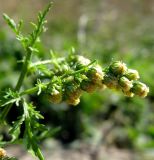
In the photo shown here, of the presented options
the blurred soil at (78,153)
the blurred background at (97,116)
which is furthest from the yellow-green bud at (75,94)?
the blurred soil at (78,153)

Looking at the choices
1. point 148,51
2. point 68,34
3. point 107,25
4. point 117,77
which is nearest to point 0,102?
point 117,77

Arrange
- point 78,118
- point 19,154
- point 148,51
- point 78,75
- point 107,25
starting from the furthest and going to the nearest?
point 107,25 → point 148,51 → point 78,118 → point 19,154 → point 78,75

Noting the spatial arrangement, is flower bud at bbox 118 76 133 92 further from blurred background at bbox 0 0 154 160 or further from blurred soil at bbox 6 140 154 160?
blurred soil at bbox 6 140 154 160

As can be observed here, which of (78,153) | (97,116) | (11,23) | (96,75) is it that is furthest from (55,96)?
(97,116)

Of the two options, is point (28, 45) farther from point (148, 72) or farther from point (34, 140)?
point (148, 72)

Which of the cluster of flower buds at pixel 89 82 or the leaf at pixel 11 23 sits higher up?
the leaf at pixel 11 23

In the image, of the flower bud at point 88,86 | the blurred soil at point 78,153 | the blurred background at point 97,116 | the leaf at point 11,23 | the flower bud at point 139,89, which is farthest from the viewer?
the blurred background at point 97,116

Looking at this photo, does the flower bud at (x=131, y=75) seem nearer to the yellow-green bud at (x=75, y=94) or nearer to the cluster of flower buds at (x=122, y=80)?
the cluster of flower buds at (x=122, y=80)
